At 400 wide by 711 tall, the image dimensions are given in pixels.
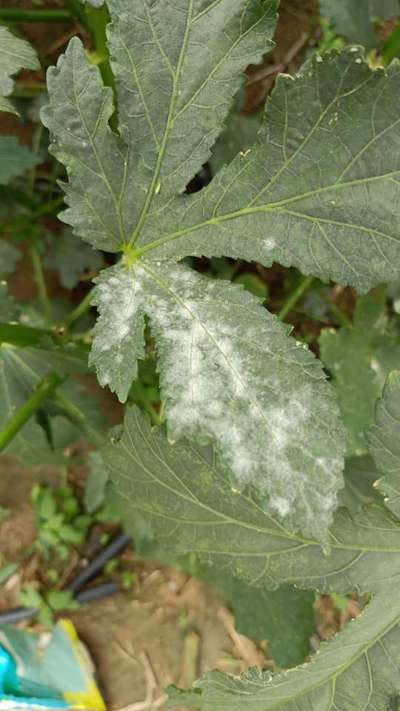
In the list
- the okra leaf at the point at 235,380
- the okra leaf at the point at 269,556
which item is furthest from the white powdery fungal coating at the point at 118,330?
the okra leaf at the point at 269,556

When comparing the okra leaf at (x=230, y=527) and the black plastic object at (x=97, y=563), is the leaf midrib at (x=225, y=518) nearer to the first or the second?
the okra leaf at (x=230, y=527)

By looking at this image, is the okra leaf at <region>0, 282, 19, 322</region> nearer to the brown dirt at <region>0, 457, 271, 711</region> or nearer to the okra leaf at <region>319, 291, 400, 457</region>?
the okra leaf at <region>319, 291, 400, 457</region>

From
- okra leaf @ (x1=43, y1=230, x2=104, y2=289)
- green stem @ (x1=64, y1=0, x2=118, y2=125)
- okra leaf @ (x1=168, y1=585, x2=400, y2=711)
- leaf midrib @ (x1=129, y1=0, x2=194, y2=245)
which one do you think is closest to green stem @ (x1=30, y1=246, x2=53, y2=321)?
okra leaf @ (x1=43, y1=230, x2=104, y2=289)

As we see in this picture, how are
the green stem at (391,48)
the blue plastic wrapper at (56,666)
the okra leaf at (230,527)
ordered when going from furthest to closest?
1. the blue plastic wrapper at (56,666)
2. the green stem at (391,48)
3. the okra leaf at (230,527)

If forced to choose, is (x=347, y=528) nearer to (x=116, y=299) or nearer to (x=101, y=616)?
(x=116, y=299)

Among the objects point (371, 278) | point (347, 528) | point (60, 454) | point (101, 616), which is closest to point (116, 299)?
point (371, 278)

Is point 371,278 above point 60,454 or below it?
above
